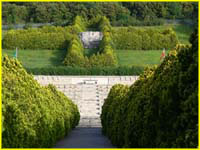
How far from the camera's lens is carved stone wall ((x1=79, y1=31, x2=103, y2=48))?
27.8m

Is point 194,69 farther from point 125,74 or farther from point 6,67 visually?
point 125,74

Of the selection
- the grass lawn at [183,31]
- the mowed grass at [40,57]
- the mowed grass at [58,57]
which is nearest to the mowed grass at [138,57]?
the mowed grass at [58,57]

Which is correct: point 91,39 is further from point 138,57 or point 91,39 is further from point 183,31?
point 183,31

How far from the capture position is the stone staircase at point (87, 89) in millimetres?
13859

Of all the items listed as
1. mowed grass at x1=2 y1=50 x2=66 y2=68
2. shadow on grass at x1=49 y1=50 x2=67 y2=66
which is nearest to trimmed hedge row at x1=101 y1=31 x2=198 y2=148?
mowed grass at x1=2 y1=50 x2=66 y2=68

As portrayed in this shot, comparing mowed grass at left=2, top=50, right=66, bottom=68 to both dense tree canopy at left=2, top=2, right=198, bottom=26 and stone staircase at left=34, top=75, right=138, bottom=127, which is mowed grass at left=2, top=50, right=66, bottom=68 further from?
dense tree canopy at left=2, top=2, right=198, bottom=26

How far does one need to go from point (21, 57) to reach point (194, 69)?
69.0 ft

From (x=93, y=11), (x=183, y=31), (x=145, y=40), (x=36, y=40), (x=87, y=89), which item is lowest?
(x=87, y=89)

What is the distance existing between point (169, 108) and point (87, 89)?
11879 millimetres


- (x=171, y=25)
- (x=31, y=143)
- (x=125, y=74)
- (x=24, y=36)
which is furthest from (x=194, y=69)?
(x=171, y=25)

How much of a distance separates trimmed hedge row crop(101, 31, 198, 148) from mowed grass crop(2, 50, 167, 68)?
56.3 ft

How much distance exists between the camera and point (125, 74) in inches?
744

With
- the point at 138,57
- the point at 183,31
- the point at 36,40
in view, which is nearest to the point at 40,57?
the point at 36,40

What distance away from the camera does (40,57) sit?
2484cm
